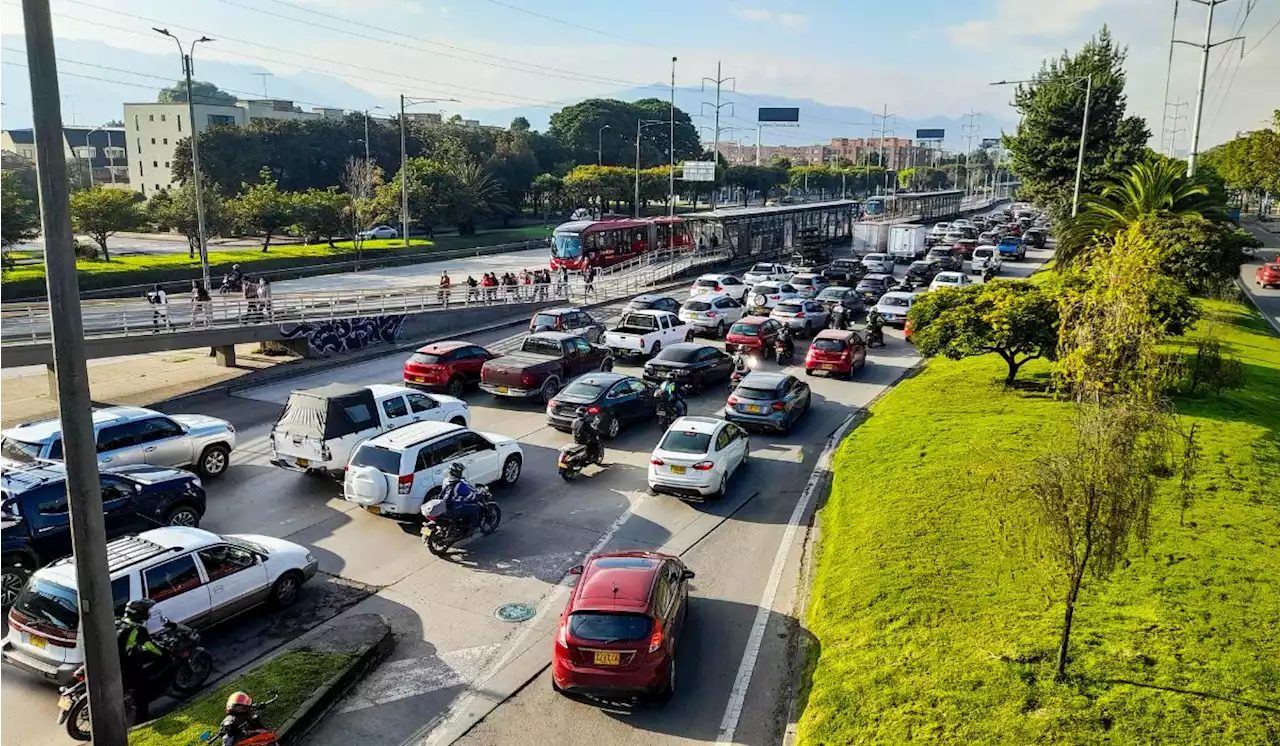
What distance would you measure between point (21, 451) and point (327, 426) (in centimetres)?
515

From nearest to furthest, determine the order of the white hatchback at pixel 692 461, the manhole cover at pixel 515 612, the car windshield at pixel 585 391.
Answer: the manhole cover at pixel 515 612 < the white hatchback at pixel 692 461 < the car windshield at pixel 585 391

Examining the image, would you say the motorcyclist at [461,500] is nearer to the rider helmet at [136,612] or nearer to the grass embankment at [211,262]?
the rider helmet at [136,612]

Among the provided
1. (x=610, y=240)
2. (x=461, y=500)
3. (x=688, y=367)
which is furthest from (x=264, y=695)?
(x=610, y=240)

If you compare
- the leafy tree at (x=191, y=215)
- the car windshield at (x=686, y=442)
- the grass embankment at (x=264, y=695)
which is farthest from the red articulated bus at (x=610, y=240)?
the grass embankment at (x=264, y=695)

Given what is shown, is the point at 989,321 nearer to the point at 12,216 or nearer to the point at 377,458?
the point at 377,458

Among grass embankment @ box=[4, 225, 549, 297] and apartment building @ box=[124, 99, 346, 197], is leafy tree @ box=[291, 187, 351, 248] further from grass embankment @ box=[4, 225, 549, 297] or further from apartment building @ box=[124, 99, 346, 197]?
apartment building @ box=[124, 99, 346, 197]

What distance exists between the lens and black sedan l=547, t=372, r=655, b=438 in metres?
20.3

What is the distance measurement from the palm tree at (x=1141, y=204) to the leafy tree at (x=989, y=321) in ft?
37.8

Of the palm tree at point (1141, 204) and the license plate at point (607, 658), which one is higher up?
the palm tree at point (1141, 204)

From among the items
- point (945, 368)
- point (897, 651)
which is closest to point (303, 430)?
point (897, 651)

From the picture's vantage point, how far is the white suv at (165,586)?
9.94 metres

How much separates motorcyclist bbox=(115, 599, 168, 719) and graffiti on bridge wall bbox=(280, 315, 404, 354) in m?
19.4

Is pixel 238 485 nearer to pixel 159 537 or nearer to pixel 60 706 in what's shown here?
pixel 159 537

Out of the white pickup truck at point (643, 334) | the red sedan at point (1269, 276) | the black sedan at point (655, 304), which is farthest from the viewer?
the red sedan at point (1269, 276)
